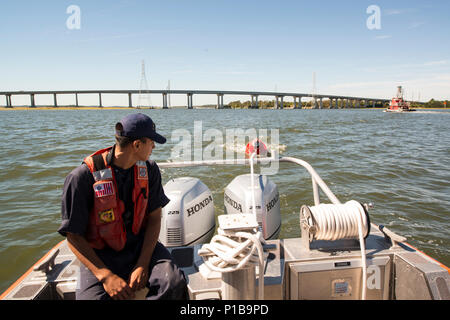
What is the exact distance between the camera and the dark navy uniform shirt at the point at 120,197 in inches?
73.1

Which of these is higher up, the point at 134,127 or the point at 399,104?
the point at 399,104

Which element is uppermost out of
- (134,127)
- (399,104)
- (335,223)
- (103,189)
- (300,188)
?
(399,104)

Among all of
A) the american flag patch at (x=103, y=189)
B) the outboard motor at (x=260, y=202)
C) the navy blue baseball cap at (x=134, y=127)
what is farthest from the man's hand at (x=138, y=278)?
the outboard motor at (x=260, y=202)

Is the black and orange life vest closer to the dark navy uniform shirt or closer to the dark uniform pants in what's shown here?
the dark navy uniform shirt

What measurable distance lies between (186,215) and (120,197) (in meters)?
1.48

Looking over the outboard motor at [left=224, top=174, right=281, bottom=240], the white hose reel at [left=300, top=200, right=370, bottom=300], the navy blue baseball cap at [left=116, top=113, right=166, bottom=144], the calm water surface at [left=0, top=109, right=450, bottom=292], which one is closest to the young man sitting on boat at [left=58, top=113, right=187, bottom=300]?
the navy blue baseball cap at [left=116, top=113, right=166, bottom=144]

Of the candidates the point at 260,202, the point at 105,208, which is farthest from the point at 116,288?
the point at 260,202

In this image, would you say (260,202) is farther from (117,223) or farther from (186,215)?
(117,223)

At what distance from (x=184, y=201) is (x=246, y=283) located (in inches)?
81.2

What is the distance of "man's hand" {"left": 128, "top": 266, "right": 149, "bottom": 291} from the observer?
76.3 inches

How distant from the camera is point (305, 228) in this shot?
2.40 meters

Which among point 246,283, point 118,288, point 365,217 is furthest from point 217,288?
point 365,217

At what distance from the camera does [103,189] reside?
1953mm
